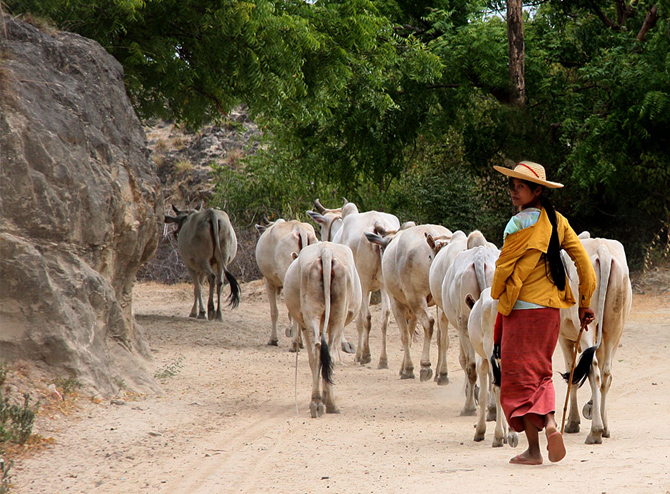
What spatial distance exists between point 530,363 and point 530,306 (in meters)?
0.43

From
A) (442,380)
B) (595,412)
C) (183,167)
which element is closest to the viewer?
(595,412)

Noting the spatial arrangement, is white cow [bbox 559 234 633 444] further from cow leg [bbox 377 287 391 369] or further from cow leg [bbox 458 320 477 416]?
cow leg [bbox 377 287 391 369]

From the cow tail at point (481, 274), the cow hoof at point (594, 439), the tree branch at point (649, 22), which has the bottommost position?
the cow hoof at point (594, 439)

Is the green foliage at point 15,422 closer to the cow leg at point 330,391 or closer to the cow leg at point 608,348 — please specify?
the cow leg at point 330,391

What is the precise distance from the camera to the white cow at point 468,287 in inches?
328

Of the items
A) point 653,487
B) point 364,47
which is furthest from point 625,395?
point 364,47

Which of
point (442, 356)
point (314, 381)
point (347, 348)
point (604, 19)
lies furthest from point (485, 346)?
point (604, 19)

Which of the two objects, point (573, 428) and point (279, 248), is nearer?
point (573, 428)

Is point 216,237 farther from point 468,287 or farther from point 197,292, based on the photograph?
point 468,287

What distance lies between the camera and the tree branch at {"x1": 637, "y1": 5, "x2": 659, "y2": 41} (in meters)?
19.5

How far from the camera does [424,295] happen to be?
36.5ft

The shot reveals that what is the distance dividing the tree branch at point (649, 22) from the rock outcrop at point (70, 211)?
14202 mm

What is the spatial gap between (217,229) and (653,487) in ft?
38.3

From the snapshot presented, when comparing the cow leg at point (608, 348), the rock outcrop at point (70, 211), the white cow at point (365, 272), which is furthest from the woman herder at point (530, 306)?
the white cow at point (365, 272)
